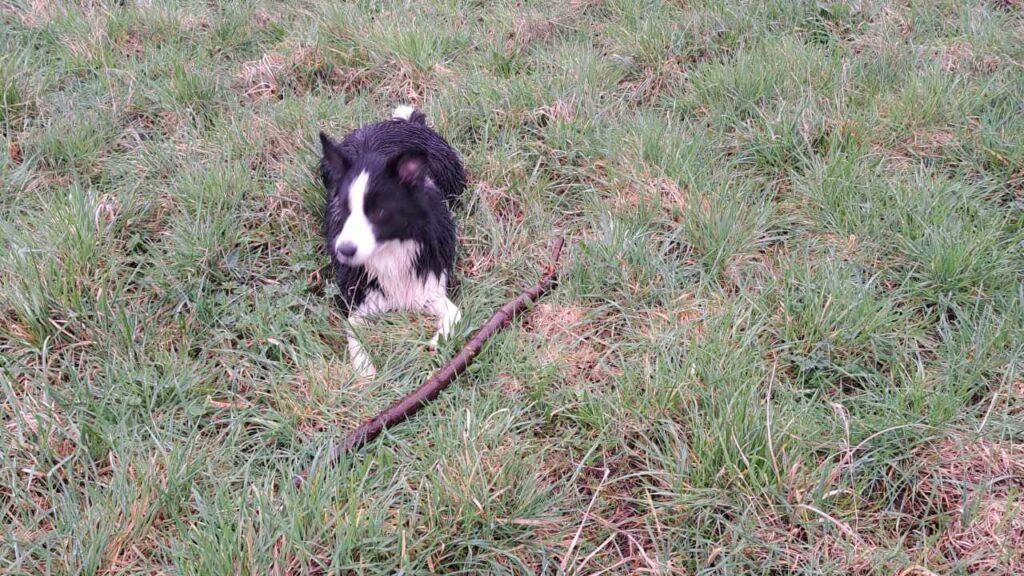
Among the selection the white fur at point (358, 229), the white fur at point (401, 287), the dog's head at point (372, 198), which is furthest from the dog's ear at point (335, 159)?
the white fur at point (401, 287)

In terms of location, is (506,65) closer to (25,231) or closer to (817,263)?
(817,263)

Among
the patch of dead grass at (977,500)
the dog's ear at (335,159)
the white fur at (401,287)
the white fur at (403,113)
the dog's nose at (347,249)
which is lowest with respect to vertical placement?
the white fur at (401,287)

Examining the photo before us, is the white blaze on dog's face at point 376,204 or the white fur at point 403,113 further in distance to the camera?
the white fur at point 403,113

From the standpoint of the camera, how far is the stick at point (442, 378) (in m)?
2.32

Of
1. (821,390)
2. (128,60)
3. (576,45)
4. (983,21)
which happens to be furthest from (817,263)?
(128,60)

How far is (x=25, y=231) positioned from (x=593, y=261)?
7.38ft

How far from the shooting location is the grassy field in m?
2.05

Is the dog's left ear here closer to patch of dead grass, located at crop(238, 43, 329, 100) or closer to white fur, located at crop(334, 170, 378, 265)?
white fur, located at crop(334, 170, 378, 265)

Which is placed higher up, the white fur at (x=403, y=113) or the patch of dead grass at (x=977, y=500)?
the patch of dead grass at (x=977, y=500)

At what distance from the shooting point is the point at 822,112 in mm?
3641

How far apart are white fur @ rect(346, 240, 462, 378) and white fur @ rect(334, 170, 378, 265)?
13 centimetres

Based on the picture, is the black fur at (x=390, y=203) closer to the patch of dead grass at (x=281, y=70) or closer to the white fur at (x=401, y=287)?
the white fur at (x=401, y=287)

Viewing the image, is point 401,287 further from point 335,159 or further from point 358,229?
point 335,159

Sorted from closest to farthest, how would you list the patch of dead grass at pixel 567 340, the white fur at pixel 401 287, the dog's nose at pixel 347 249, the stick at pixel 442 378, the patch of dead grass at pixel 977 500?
the patch of dead grass at pixel 977 500, the stick at pixel 442 378, the patch of dead grass at pixel 567 340, the dog's nose at pixel 347 249, the white fur at pixel 401 287
